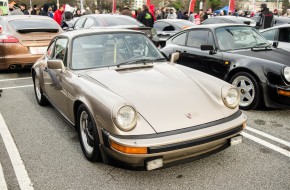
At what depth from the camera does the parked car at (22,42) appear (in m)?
7.28

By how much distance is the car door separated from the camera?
12.9ft

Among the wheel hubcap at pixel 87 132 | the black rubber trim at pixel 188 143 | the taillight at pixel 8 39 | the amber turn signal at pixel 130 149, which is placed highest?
the taillight at pixel 8 39

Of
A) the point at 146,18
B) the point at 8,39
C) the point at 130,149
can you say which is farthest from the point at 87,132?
the point at 146,18

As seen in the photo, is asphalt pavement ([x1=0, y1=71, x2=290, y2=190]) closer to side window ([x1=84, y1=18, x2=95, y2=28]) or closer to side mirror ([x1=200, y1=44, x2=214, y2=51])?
side mirror ([x1=200, y1=44, x2=214, y2=51])

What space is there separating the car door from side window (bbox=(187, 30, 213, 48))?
2780 millimetres

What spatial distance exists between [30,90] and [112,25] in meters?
3.50

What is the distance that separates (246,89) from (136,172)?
270 centimetres

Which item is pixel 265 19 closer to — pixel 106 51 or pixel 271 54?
pixel 271 54

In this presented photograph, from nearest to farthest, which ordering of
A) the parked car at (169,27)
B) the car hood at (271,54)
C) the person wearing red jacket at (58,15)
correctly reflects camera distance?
the car hood at (271,54) → the parked car at (169,27) → the person wearing red jacket at (58,15)

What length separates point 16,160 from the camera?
346 centimetres

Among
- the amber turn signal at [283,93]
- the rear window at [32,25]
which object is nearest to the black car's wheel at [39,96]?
the rear window at [32,25]

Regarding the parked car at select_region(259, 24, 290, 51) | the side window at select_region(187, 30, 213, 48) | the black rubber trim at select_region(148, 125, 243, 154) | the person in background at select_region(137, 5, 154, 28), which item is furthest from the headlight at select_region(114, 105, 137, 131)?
the person in background at select_region(137, 5, 154, 28)

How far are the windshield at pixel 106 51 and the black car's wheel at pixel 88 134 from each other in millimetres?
724

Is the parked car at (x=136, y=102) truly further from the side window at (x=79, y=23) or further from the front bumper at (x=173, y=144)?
the side window at (x=79, y=23)
